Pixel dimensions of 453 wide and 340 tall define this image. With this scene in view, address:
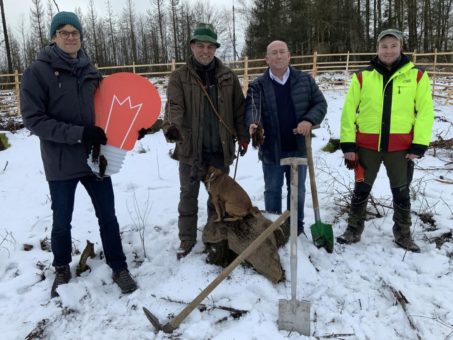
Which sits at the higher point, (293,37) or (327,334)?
(293,37)

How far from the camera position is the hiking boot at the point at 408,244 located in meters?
3.60

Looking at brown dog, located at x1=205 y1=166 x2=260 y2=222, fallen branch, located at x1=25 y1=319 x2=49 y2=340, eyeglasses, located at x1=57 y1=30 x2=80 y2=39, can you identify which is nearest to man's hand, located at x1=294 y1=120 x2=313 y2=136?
brown dog, located at x1=205 y1=166 x2=260 y2=222

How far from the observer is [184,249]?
11.9ft

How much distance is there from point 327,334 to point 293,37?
1200 inches

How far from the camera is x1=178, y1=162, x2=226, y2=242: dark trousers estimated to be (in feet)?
11.3

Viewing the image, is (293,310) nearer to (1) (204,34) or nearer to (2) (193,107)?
(2) (193,107)

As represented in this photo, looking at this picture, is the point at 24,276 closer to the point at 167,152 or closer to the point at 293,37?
the point at 167,152

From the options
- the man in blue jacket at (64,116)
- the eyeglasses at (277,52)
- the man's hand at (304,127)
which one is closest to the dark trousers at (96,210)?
the man in blue jacket at (64,116)

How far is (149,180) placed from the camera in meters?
6.39

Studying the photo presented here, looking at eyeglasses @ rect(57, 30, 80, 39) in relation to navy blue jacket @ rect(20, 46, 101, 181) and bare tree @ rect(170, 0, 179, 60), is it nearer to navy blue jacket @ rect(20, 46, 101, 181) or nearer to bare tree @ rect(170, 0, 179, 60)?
navy blue jacket @ rect(20, 46, 101, 181)

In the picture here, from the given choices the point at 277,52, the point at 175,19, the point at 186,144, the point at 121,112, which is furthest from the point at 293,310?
the point at 175,19

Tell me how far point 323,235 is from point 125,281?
1.97 metres

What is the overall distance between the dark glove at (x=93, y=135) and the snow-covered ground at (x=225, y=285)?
1296mm

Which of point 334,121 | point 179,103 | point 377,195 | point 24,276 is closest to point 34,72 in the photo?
point 179,103
